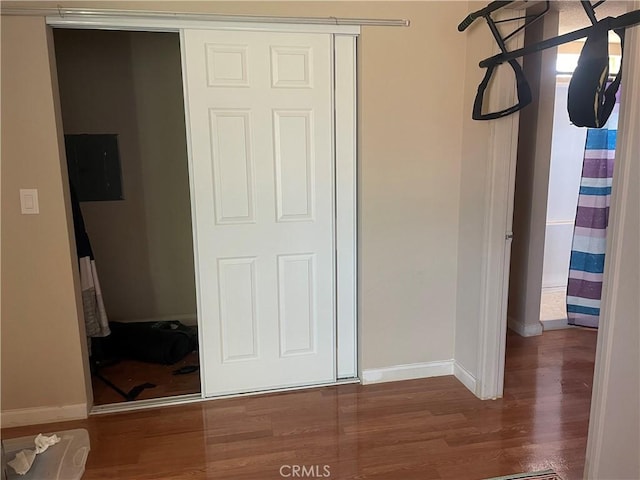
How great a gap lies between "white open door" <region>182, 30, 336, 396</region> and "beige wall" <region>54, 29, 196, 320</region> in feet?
4.10

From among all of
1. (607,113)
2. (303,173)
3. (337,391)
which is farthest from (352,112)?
(337,391)

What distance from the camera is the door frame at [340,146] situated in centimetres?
243

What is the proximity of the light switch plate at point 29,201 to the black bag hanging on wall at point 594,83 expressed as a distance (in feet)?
7.89

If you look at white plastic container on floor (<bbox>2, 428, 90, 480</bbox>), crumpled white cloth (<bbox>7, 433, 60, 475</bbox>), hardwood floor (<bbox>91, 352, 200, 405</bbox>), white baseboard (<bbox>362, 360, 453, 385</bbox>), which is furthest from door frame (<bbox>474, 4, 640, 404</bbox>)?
crumpled white cloth (<bbox>7, 433, 60, 475</bbox>)

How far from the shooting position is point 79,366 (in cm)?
264

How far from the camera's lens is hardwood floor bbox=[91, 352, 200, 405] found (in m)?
2.93

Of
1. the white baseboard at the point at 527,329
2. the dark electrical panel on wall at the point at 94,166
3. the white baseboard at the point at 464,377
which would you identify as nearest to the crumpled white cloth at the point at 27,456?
the white baseboard at the point at 464,377

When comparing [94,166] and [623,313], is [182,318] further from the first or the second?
[623,313]

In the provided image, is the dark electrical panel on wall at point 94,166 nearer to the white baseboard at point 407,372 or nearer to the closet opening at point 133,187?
the closet opening at point 133,187

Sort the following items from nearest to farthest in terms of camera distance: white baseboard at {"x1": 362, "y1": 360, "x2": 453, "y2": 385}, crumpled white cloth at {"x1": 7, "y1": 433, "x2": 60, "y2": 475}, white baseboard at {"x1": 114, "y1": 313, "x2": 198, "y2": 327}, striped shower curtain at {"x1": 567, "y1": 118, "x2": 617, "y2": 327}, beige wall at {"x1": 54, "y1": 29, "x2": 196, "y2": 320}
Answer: crumpled white cloth at {"x1": 7, "y1": 433, "x2": 60, "y2": 475}
white baseboard at {"x1": 362, "y1": 360, "x2": 453, "y2": 385}
beige wall at {"x1": 54, "y1": 29, "x2": 196, "y2": 320}
striped shower curtain at {"x1": 567, "y1": 118, "x2": 617, "y2": 327}
white baseboard at {"x1": 114, "y1": 313, "x2": 198, "y2": 327}

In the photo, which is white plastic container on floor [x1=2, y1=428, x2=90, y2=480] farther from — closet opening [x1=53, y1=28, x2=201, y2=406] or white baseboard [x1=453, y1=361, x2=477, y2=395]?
white baseboard [x1=453, y1=361, x2=477, y2=395]

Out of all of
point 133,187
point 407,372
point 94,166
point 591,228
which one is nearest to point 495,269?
point 407,372

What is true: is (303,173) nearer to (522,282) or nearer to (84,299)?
(84,299)

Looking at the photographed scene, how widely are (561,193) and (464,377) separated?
2573 mm
